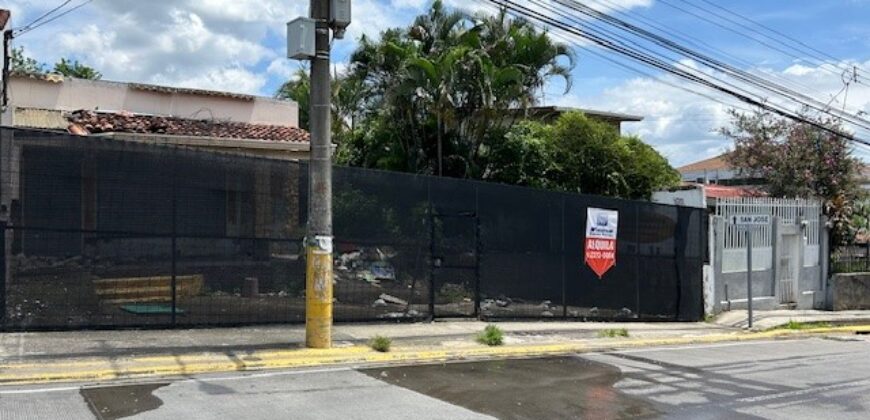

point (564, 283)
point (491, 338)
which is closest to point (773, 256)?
point (564, 283)

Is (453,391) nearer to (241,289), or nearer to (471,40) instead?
(241,289)

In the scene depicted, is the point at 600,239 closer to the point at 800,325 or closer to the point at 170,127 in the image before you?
the point at 800,325

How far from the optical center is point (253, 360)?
9445mm

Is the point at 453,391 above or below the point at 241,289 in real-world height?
below

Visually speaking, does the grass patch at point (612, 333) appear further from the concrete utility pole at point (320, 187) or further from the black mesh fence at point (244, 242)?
the concrete utility pole at point (320, 187)

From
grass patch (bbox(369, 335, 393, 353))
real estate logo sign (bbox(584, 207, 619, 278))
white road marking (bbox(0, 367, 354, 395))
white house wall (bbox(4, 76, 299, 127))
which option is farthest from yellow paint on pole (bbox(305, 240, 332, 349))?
white house wall (bbox(4, 76, 299, 127))

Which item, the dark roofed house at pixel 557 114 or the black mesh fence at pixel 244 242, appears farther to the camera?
the dark roofed house at pixel 557 114

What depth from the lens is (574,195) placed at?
15867 mm

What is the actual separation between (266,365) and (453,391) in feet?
7.60

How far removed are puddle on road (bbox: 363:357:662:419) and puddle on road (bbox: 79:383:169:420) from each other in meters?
2.62

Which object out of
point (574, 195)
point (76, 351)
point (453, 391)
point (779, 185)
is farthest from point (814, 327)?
point (76, 351)

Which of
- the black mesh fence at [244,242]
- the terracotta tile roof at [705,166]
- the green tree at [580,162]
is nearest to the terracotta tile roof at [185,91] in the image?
the green tree at [580,162]

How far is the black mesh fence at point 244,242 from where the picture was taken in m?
10.0

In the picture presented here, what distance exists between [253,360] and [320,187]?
8.07ft
